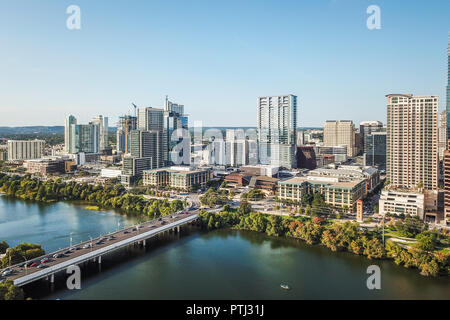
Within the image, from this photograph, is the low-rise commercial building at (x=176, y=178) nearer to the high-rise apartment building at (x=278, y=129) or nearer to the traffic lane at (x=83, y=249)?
the traffic lane at (x=83, y=249)

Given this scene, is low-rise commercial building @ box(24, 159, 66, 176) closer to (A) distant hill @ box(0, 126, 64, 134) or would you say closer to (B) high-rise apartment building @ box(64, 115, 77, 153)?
(B) high-rise apartment building @ box(64, 115, 77, 153)

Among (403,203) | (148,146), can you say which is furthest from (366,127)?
(403,203)

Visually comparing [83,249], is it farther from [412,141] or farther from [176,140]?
[176,140]

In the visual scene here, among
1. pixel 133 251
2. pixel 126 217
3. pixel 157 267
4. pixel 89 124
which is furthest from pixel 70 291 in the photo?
pixel 89 124

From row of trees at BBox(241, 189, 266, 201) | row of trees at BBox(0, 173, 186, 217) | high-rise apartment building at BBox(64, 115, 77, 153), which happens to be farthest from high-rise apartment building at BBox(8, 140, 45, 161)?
row of trees at BBox(241, 189, 266, 201)

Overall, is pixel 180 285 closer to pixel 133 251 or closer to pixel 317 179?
pixel 133 251

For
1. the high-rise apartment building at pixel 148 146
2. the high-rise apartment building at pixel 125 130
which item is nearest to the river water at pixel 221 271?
the high-rise apartment building at pixel 148 146
